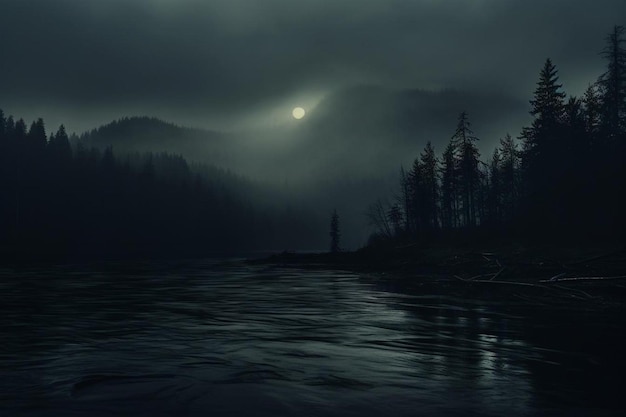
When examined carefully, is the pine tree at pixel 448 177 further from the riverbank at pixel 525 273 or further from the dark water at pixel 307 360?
the dark water at pixel 307 360

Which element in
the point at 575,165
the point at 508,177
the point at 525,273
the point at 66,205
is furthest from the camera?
the point at 66,205

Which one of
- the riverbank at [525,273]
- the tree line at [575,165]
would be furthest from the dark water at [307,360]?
the tree line at [575,165]

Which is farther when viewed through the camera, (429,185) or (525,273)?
(429,185)

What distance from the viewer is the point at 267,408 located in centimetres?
1045

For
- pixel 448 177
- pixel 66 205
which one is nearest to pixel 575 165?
pixel 448 177

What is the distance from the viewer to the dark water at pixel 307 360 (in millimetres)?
10789

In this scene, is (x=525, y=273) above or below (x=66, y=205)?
below

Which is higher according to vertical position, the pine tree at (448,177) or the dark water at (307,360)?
the pine tree at (448,177)

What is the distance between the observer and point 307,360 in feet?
50.1

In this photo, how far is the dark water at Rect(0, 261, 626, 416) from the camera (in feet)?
35.4

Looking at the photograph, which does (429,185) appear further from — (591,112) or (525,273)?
(525,273)

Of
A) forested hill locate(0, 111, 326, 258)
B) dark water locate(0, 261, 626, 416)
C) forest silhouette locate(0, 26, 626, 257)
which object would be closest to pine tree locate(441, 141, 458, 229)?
forest silhouette locate(0, 26, 626, 257)

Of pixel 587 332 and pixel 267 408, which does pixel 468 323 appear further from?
pixel 267 408

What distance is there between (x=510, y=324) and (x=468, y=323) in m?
1.91
